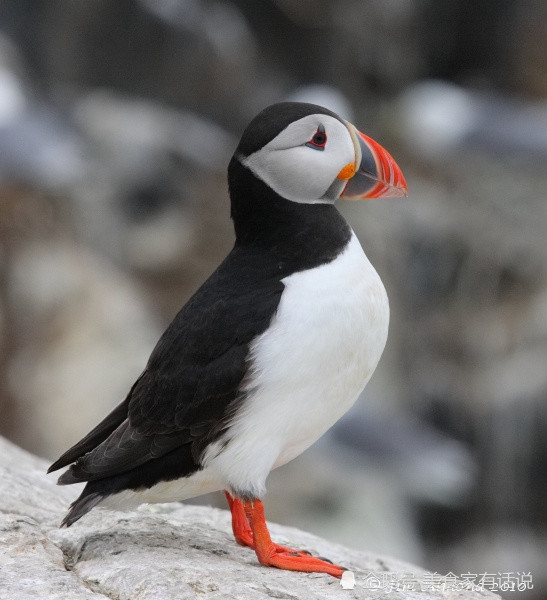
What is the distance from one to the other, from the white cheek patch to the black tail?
1.04 meters

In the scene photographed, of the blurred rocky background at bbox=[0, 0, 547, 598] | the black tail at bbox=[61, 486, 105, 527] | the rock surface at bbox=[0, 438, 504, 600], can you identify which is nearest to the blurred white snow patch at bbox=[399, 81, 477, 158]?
the blurred rocky background at bbox=[0, 0, 547, 598]

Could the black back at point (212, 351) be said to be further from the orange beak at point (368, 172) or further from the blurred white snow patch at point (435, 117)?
the blurred white snow patch at point (435, 117)

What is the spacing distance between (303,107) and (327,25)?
10.2 m

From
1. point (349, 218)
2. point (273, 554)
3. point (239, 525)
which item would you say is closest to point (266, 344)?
point (273, 554)

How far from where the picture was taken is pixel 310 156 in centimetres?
297

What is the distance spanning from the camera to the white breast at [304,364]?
2893 mm

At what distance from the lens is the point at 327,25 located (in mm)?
12828

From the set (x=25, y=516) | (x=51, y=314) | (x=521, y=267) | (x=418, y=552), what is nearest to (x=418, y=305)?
(x=521, y=267)

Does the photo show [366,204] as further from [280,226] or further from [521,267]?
[280,226]

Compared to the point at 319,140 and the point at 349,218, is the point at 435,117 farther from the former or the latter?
the point at 319,140

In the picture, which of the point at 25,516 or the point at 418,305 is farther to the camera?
the point at 418,305

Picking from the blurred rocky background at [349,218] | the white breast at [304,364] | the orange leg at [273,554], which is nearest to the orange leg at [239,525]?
the orange leg at [273,554]

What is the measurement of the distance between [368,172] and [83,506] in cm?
129

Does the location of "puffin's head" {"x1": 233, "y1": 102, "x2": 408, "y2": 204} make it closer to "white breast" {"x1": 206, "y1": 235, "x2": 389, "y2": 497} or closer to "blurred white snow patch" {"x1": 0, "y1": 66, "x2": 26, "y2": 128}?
"white breast" {"x1": 206, "y1": 235, "x2": 389, "y2": 497}
